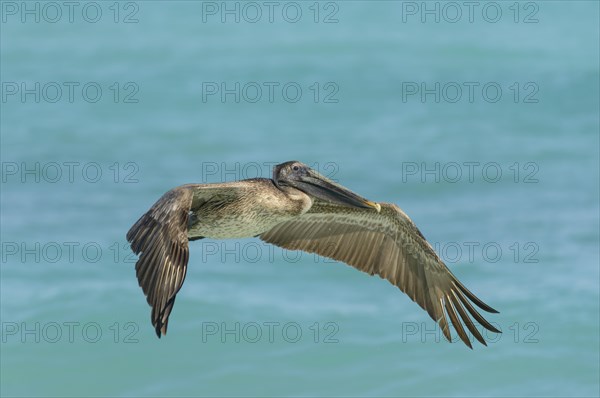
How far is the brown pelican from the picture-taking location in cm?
1177

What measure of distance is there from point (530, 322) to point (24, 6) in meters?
17.6

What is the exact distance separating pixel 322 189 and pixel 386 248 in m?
1.20

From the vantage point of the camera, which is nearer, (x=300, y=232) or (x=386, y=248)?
(x=386, y=248)

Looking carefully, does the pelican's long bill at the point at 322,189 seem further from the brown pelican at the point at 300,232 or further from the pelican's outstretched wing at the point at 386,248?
the pelican's outstretched wing at the point at 386,248

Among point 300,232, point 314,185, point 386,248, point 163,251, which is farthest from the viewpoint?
point 300,232

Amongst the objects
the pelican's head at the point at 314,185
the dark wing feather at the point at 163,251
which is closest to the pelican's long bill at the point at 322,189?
the pelican's head at the point at 314,185

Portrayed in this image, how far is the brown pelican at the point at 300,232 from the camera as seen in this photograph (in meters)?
11.8

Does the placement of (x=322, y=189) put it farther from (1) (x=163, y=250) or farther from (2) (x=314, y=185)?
(1) (x=163, y=250)

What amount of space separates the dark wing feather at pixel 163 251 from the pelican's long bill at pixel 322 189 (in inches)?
78.7

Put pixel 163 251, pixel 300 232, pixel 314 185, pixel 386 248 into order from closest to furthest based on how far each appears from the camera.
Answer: pixel 163 251
pixel 314 185
pixel 386 248
pixel 300 232

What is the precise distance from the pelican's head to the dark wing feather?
192 centimetres

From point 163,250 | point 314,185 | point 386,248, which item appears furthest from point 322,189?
point 163,250

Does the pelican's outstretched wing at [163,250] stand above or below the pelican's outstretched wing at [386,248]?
above

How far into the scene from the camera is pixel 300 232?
15031 mm
